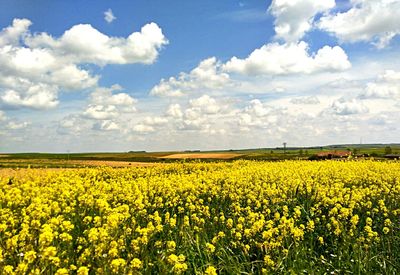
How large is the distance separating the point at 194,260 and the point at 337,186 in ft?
22.9

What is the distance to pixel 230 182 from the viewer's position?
14.1 metres

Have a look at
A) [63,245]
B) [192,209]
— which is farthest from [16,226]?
[192,209]

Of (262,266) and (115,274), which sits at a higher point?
(115,274)

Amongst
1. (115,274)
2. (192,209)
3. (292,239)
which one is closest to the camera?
(115,274)

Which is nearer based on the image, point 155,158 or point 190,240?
point 190,240

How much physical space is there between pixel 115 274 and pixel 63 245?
222 cm

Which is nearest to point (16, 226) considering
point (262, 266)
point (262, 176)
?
point (262, 266)

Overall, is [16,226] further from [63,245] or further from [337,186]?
[337,186]

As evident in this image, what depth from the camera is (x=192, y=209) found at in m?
9.58

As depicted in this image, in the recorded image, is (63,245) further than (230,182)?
No

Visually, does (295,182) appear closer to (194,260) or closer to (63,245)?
(194,260)

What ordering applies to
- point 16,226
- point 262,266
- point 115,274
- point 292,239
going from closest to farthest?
point 115,274, point 262,266, point 292,239, point 16,226

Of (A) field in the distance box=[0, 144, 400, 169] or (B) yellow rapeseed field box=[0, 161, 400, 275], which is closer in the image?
(B) yellow rapeseed field box=[0, 161, 400, 275]

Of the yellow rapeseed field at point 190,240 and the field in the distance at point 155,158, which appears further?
the field in the distance at point 155,158
